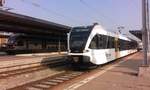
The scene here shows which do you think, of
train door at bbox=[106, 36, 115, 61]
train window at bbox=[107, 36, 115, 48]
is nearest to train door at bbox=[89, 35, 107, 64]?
train door at bbox=[106, 36, 115, 61]

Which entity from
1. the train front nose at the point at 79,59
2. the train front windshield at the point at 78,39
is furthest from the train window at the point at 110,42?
the train front nose at the point at 79,59

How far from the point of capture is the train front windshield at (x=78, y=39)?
17.9 m

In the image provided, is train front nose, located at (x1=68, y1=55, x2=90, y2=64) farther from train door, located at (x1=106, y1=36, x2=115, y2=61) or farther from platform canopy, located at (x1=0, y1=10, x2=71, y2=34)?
platform canopy, located at (x1=0, y1=10, x2=71, y2=34)

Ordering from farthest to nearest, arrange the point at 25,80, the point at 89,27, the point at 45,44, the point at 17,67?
1. the point at 45,44
2. the point at 17,67
3. the point at 89,27
4. the point at 25,80

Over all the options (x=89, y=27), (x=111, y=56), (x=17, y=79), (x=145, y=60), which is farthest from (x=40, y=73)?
(x=111, y=56)

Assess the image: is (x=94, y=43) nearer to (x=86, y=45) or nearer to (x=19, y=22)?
(x=86, y=45)

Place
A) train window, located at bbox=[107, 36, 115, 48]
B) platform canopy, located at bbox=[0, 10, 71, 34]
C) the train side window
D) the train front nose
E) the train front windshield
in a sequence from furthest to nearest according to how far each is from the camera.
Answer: platform canopy, located at bbox=[0, 10, 71, 34]
train window, located at bbox=[107, 36, 115, 48]
the train side window
the train front windshield
the train front nose

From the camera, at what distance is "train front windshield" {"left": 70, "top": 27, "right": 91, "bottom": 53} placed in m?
17.9

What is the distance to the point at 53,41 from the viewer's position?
6456 centimetres

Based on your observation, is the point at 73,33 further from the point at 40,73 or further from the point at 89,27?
the point at 40,73

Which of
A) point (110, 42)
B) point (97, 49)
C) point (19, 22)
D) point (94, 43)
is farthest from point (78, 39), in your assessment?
point (19, 22)

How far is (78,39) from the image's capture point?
60.2 feet

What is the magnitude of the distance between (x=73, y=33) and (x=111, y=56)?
17.8 ft

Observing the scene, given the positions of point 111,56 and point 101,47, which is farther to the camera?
point 111,56
